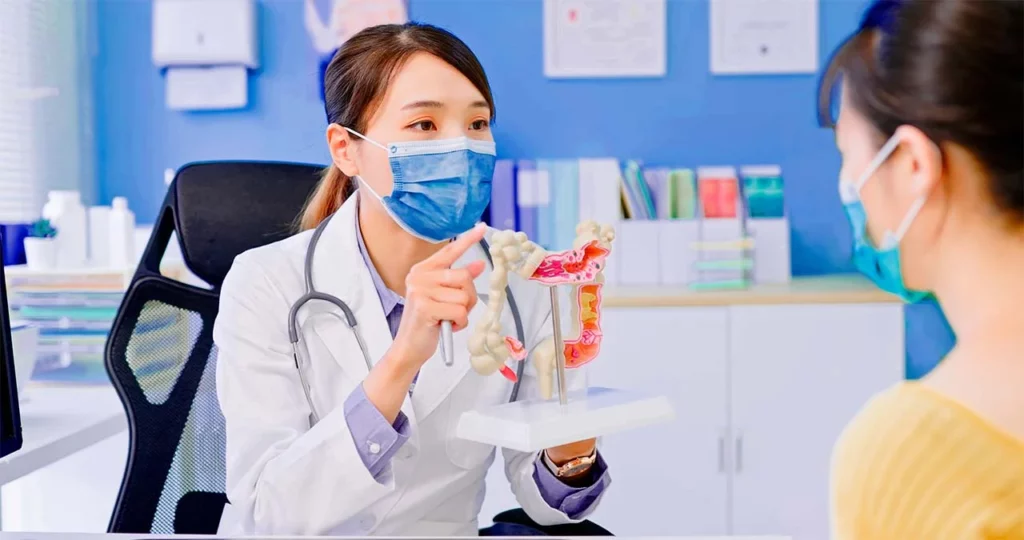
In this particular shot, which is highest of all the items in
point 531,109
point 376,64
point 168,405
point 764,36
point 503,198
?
point 764,36

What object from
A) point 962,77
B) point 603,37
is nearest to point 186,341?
point 962,77

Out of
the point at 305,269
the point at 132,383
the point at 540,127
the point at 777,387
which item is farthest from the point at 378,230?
the point at 540,127

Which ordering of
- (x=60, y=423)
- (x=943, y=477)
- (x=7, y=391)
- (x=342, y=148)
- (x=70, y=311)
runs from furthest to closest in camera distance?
1. (x=70, y=311)
2. (x=60, y=423)
3. (x=342, y=148)
4. (x=7, y=391)
5. (x=943, y=477)

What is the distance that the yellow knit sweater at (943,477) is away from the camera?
518 mm

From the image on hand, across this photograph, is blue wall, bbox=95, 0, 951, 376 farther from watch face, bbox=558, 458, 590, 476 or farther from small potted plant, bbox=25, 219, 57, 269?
watch face, bbox=558, 458, 590, 476

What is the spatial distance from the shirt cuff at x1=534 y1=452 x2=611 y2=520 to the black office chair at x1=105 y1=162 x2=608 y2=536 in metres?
0.13

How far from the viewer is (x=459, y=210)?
0.91 metres

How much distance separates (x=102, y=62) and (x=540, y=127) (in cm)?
97

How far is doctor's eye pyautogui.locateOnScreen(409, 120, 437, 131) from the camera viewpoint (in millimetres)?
883

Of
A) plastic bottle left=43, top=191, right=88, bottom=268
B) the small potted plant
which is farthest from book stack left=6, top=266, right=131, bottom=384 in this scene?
plastic bottle left=43, top=191, right=88, bottom=268

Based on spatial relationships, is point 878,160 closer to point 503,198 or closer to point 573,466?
point 573,466

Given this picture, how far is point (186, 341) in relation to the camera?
1053 mm

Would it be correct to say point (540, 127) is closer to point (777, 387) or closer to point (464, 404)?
point (777, 387)

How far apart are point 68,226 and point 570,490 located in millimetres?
1249
